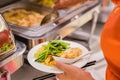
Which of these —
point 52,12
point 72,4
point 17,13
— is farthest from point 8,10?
point 72,4

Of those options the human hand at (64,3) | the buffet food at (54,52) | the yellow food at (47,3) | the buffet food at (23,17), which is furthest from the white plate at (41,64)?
the yellow food at (47,3)

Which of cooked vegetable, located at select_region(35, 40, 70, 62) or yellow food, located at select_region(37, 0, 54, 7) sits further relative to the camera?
yellow food, located at select_region(37, 0, 54, 7)

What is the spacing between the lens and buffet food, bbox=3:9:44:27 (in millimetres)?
1240

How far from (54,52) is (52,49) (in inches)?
1.1

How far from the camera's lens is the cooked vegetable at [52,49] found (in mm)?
993

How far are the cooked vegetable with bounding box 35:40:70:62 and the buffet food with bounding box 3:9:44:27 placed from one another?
0.69 feet

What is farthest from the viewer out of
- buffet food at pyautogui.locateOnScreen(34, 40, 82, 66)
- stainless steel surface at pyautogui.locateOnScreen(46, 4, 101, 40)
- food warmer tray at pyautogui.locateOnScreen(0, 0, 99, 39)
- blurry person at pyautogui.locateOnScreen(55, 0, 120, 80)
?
stainless steel surface at pyautogui.locateOnScreen(46, 4, 101, 40)

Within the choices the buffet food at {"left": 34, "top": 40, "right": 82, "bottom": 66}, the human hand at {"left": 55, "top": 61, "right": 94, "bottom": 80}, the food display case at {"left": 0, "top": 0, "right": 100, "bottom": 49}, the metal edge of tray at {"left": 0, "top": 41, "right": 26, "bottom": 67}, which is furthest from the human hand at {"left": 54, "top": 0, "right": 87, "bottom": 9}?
the human hand at {"left": 55, "top": 61, "right": 94, "bottom": 80}

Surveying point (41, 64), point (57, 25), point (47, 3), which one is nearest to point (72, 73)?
point (41, 64)

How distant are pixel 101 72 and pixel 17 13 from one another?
61 cm

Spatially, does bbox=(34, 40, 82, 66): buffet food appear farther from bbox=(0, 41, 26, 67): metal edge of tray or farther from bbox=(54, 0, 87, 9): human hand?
bbox=(54, 0, 87, 9): human hand

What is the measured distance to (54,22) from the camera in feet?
3.95

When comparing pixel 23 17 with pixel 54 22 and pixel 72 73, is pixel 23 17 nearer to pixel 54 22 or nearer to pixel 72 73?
pixel 54 22

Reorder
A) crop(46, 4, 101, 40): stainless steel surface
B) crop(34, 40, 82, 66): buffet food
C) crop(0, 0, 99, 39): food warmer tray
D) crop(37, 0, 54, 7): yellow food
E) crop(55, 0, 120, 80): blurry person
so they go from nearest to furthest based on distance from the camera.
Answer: crop(55, 0, 120, 80): blurry person
crop(34, 40, 82, 66): buffet food
crop(0, 0, 99, 39): food warmer tray
crop(46, 4, 101, 40): stainless steel surface
crop(37, 0, 54, 7): yellow food
